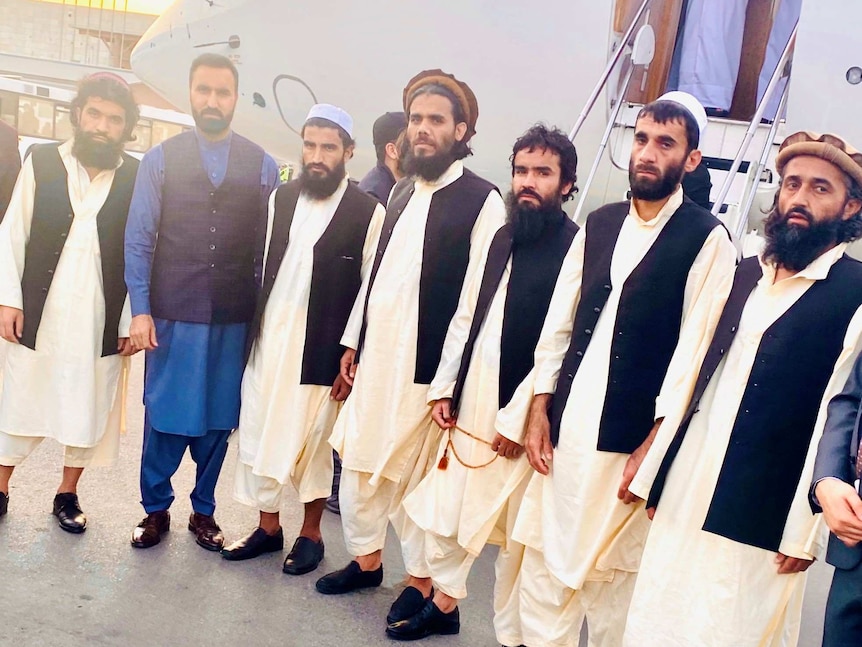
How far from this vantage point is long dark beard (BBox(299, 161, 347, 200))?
352 centimetres

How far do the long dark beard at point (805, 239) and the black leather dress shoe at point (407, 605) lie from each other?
1.73 metres

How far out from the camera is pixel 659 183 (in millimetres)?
2602

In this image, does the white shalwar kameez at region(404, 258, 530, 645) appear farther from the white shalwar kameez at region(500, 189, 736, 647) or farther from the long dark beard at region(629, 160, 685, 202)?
the long dark beard at region(629, 160, 685, 202)

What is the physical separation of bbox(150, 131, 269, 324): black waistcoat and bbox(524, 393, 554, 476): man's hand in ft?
4.68

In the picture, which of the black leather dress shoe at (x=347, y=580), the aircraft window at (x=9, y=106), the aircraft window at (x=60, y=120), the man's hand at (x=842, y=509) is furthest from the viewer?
the aircraft window at (x=60, y=120)

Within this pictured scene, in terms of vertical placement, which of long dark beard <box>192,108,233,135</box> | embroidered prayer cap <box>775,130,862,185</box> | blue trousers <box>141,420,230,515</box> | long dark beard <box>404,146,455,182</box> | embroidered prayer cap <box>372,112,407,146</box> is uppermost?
embroidered prayer cap <box>372,112,407,146</box>

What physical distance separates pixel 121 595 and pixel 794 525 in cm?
225

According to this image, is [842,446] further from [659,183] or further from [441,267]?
[441,267]

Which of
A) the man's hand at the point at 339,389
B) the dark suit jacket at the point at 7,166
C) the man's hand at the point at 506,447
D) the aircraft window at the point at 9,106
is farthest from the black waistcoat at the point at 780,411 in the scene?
the aircraft window at the point at 9,106

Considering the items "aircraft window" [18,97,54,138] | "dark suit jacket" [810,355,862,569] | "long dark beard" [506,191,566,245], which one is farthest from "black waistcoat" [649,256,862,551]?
"aircraft window" [18,97,54,138]

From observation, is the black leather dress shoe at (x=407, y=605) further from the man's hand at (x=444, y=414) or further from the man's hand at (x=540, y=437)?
the man's hand at (x=540, y=437)

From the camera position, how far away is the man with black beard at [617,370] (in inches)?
101

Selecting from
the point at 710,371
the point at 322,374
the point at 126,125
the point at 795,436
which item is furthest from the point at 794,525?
the point at 126,125

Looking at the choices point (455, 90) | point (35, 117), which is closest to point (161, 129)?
point (35, 117)
